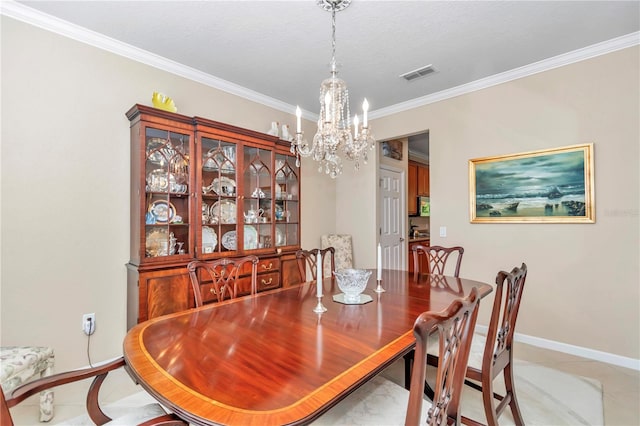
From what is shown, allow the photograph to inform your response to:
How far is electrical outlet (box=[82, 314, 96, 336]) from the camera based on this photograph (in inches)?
90.8

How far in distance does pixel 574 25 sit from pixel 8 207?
4245 millimetres

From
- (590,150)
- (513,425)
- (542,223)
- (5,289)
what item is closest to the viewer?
(513,425)

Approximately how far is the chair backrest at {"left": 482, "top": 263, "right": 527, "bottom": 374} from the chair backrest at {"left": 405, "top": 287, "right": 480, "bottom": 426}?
0.35m

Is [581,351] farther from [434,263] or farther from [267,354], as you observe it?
[267,354]

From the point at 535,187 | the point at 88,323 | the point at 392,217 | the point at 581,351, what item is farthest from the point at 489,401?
the point at 392,217

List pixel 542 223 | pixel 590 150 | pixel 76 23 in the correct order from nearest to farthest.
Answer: pixel 76 23, pixel 590 150, pixel 542 223

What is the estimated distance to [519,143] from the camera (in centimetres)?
300

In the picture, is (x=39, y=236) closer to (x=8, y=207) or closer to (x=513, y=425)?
(x=8, y=207)

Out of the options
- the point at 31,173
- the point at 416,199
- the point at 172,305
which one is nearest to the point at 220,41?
the point at 31,173

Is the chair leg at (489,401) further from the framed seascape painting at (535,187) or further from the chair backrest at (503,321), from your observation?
the framed seascape painting at (535,187)

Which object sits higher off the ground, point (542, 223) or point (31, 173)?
point (31, 173)

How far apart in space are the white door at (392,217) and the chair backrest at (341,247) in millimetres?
503

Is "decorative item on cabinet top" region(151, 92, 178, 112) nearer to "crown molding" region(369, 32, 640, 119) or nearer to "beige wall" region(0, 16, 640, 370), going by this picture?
"beige wall" region(0, 16, 640, 370)

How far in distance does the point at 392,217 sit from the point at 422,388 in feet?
13.0
